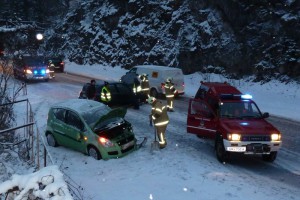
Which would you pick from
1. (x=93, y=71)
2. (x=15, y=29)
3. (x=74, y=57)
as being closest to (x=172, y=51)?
(x=93, y=71)

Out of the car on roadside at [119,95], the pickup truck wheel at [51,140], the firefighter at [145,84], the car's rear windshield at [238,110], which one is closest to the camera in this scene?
the car's rear windshield at [238,110]

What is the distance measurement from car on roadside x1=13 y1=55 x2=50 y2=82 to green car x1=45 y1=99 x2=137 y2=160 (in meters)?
16.2

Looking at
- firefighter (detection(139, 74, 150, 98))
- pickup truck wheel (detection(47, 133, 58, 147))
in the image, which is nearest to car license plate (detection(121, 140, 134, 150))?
pickup truck wheel (detection(47, 133, 58, 147))

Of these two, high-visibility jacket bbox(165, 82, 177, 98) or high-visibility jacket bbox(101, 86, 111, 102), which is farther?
high-visibility jacket bbox(101, 86, 111, 102)

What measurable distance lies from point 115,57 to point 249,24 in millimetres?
15965

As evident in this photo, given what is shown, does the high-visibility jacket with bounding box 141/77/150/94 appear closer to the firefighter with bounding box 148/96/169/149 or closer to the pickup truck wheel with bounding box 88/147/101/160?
the firefighter with bounding box 148/96/169/149

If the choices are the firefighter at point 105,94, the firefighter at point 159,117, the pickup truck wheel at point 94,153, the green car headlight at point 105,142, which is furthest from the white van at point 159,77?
the green car headlight at point 105,142

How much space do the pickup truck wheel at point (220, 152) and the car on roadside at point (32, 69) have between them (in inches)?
808

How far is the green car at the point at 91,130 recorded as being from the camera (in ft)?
42.2

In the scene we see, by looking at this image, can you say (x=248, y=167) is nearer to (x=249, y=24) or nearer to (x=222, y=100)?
(x=222, y=100)

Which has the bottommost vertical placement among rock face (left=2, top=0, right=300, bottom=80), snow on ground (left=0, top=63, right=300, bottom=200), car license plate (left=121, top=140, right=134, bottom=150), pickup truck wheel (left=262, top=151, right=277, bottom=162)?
snow on ground (left=0, top=63, right=300, bottom=200)

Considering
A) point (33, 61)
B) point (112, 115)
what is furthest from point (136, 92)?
point (33, 61)

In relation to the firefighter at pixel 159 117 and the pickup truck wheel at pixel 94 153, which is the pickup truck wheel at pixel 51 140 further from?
the firefighter at pixel 159 117

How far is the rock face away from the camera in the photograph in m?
28.5
